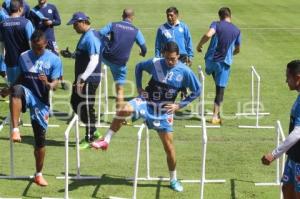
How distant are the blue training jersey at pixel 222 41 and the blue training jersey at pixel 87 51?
3.03 meters

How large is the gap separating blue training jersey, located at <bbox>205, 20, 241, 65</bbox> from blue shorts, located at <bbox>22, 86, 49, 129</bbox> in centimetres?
502

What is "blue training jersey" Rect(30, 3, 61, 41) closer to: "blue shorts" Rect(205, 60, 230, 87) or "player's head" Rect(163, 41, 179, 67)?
"blue shorts" Rect(205, 60, 230, 87)

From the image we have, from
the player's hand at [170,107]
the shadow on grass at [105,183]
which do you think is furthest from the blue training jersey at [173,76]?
the shadow on grass at [105,183]

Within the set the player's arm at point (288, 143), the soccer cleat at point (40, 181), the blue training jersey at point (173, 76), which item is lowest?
the soccer cleat at point (40, 181)

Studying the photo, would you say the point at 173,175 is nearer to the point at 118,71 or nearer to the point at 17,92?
the point at 17,92

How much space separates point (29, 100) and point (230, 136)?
4659 millimetres

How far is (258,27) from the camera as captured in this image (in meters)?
26.0

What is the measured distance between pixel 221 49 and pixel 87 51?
11.1ft

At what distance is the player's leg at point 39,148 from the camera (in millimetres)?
9227

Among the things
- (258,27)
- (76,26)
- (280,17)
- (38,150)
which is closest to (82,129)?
(76,26)

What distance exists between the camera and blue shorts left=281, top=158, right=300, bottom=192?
7.20 meters

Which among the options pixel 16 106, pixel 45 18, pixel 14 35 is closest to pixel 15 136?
pixel 16 106

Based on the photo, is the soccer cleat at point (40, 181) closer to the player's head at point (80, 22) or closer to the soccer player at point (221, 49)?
the player's head at point (80, 22)

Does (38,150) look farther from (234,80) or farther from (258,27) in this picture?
(258,27)
